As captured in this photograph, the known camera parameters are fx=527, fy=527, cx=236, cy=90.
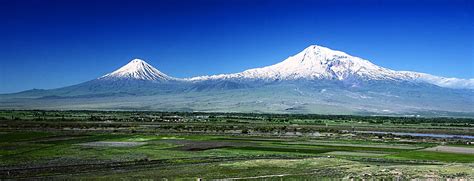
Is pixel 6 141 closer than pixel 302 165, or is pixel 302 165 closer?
pixel 302 165

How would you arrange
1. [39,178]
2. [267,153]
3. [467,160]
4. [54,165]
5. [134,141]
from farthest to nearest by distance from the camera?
[134,141] < [267,153] < [467,160] < [54,165] < [39,178]

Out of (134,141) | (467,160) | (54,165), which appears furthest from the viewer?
(134,141)

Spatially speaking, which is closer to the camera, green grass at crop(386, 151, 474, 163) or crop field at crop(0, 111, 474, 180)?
crop field at crop(0, 111, 474, 180)

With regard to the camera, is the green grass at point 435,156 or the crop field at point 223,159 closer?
the crop field at point 223,159

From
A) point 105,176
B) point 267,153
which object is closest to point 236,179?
point 105,176

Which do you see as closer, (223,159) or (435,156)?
(223,159)

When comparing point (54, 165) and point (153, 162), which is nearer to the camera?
point (54, 165)

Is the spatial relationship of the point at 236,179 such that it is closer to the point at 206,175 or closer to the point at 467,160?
the point at 206,175

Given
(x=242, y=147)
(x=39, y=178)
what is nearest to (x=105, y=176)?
(x=39, y=178)

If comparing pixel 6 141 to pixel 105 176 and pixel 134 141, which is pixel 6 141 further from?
pixel 105 176
